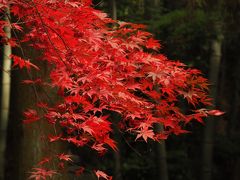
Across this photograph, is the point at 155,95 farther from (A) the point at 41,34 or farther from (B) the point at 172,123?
(A) the point at 41,34

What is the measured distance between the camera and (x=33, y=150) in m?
4.27

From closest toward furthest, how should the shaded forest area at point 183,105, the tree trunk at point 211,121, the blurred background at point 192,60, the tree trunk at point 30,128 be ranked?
the tree trunk at point 30,128
the tree trunk at point 211,121
the shaded forest area at point 183,105
the blurred background at point 192,60

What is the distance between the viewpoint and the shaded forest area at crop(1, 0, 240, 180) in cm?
734

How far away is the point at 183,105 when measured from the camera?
1034cm

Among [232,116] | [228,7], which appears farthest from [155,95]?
[232,116]

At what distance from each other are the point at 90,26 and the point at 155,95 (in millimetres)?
954

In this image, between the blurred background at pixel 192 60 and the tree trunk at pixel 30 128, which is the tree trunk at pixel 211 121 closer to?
the blurred background at pixel 192 60

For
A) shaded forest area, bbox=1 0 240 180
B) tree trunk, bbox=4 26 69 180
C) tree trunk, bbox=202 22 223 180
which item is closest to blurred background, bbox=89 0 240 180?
shaded forest area, bbox=1 0 240 180

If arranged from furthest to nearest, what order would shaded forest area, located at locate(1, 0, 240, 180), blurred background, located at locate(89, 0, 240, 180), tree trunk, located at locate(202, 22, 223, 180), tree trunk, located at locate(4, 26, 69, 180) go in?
blurred background, located at locate(89, 0, 240, 180), shaded forest area, located at locate(1, 0, 240, 180), tree trunk, located at locate(202, 22, 223, 180), tree trunk, located at locate(4, 26, 69, 180)

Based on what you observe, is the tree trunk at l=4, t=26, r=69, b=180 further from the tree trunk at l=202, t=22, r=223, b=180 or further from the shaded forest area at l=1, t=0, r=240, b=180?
the tree trunk at l=202, t=22, r=223, b=180

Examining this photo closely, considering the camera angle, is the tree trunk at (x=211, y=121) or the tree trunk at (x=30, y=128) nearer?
the tree trunk at (x=30, y=128)

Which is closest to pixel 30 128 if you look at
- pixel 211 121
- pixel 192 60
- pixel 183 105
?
pixel 211 121

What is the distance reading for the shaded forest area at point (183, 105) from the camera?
7340 millimetres

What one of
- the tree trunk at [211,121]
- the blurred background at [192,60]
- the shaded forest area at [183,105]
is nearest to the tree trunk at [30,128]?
the shaded forest area at [183,105]
